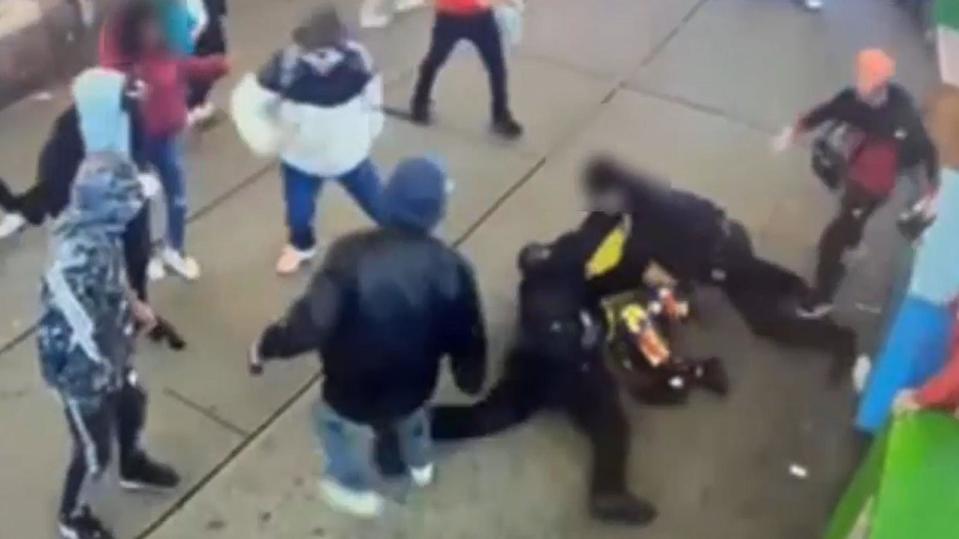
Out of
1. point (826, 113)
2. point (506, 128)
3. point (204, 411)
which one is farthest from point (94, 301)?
point (506, 128)

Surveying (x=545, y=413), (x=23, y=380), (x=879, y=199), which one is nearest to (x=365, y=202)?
(x=545, y=413)

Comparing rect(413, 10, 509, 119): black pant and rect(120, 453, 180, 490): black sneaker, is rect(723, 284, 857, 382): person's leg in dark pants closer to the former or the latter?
rect(413, 10, 509, 119): black pant

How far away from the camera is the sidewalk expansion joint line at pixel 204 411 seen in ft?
11.9

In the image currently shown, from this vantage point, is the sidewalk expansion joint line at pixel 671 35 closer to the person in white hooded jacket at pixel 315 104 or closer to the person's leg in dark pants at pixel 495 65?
the person's leg in dark pants at pixel 495 65

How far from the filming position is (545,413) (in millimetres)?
3766

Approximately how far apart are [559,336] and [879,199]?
1013mm

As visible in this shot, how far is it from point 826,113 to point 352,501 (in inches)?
68.0

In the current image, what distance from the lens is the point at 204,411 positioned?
12.1 ft

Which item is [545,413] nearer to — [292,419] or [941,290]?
[292,419]

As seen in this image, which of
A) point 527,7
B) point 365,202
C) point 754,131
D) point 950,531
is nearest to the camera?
point 950,531

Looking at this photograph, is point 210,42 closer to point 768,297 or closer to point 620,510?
point 768,297

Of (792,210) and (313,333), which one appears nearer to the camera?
(313,333)

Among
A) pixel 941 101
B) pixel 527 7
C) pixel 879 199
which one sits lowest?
pixel 527 7

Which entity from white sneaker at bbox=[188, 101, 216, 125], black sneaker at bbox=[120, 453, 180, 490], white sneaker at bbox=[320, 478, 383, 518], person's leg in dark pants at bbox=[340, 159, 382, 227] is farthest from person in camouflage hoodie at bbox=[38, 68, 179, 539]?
white sneaker at bbox=[188, 101, 216, 125]
